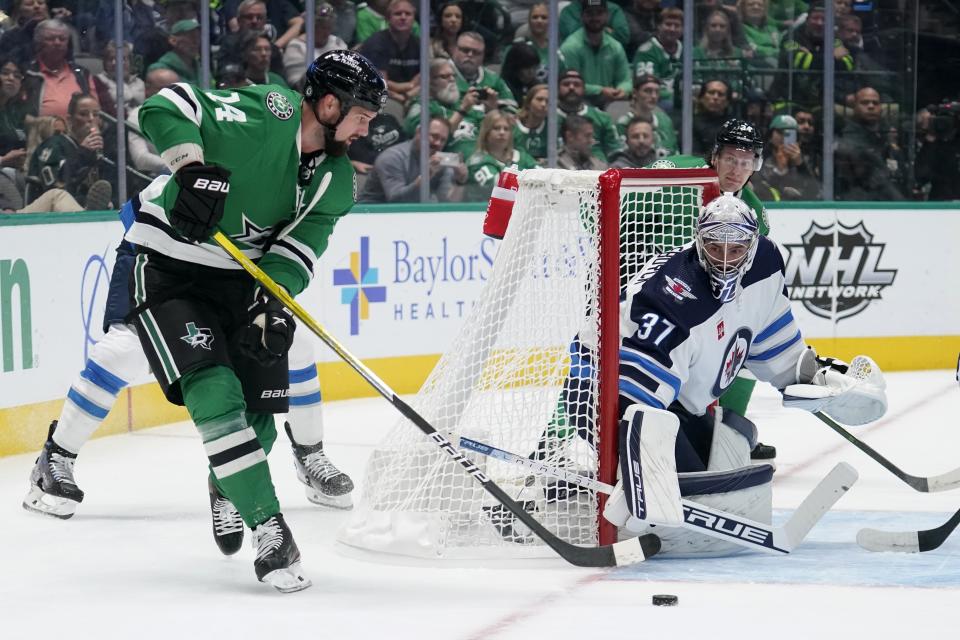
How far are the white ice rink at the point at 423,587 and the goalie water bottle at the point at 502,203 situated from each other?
0.83m

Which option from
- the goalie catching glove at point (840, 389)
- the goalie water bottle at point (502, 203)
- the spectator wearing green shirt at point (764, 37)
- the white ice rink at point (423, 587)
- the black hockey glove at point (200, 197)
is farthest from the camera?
the spectator wearing green shirt at point (764, 37)

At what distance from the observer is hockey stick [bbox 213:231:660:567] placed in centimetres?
306

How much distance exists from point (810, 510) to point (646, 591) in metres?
0.52

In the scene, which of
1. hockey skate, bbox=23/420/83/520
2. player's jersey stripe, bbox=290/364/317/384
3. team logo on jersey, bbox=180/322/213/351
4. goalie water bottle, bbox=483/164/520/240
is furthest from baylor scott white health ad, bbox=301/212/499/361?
team logo on jersey, bbox=180/322/213/351

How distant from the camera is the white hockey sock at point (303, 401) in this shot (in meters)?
3.93

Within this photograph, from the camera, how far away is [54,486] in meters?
3.74

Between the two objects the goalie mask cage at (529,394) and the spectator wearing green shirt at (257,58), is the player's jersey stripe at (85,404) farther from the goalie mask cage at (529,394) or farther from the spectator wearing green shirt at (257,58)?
the spectator wearing green shirt at (257,58)

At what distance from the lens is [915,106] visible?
23.8 ft

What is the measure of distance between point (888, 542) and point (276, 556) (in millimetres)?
1365

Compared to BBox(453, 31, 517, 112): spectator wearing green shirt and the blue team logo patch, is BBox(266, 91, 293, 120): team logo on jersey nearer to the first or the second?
the blue team logo patch

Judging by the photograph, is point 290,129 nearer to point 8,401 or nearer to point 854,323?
point 8,401

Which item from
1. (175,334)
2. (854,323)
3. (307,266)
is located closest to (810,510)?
(307,266)

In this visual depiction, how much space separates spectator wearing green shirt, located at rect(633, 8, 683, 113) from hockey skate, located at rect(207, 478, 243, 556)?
4.29 m

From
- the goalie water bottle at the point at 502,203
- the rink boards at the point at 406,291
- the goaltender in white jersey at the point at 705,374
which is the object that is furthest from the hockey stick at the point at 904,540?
the rink boards at the point at 406,291
